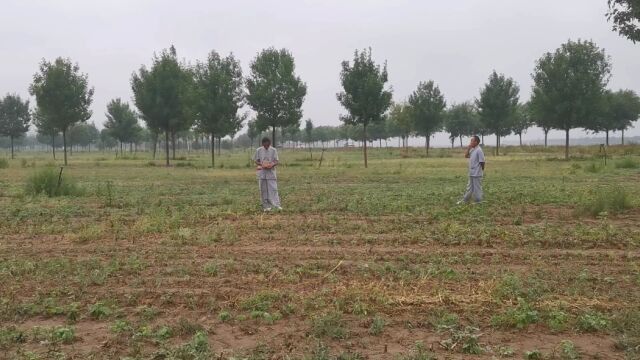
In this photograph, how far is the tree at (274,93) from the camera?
3575 cm

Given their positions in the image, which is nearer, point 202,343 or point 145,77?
point 202,343

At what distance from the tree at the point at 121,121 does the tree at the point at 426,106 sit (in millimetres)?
27851

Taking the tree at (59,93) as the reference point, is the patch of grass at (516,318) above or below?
below

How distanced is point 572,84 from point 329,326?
36220mm

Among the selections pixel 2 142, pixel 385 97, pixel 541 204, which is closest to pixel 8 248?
pixel 541 204

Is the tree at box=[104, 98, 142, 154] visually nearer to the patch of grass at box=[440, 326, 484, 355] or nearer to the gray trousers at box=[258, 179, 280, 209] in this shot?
the gray trousers at box=[258, 179, 280, 209]

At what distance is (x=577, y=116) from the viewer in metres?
36.8

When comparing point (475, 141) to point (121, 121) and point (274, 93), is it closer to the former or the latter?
point (274, 93)

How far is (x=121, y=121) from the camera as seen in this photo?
5581 cm

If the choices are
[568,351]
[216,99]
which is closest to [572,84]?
[216,99]

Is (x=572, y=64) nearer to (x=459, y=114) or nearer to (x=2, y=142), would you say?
(x=459, y=114)

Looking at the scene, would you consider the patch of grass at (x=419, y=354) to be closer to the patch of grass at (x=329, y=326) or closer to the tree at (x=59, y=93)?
the patch of grass at (x=329, y=326)

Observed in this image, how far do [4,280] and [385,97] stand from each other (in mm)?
27790

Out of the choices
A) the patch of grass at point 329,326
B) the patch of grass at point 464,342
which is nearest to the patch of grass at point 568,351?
the patch of grass at point 464,342
